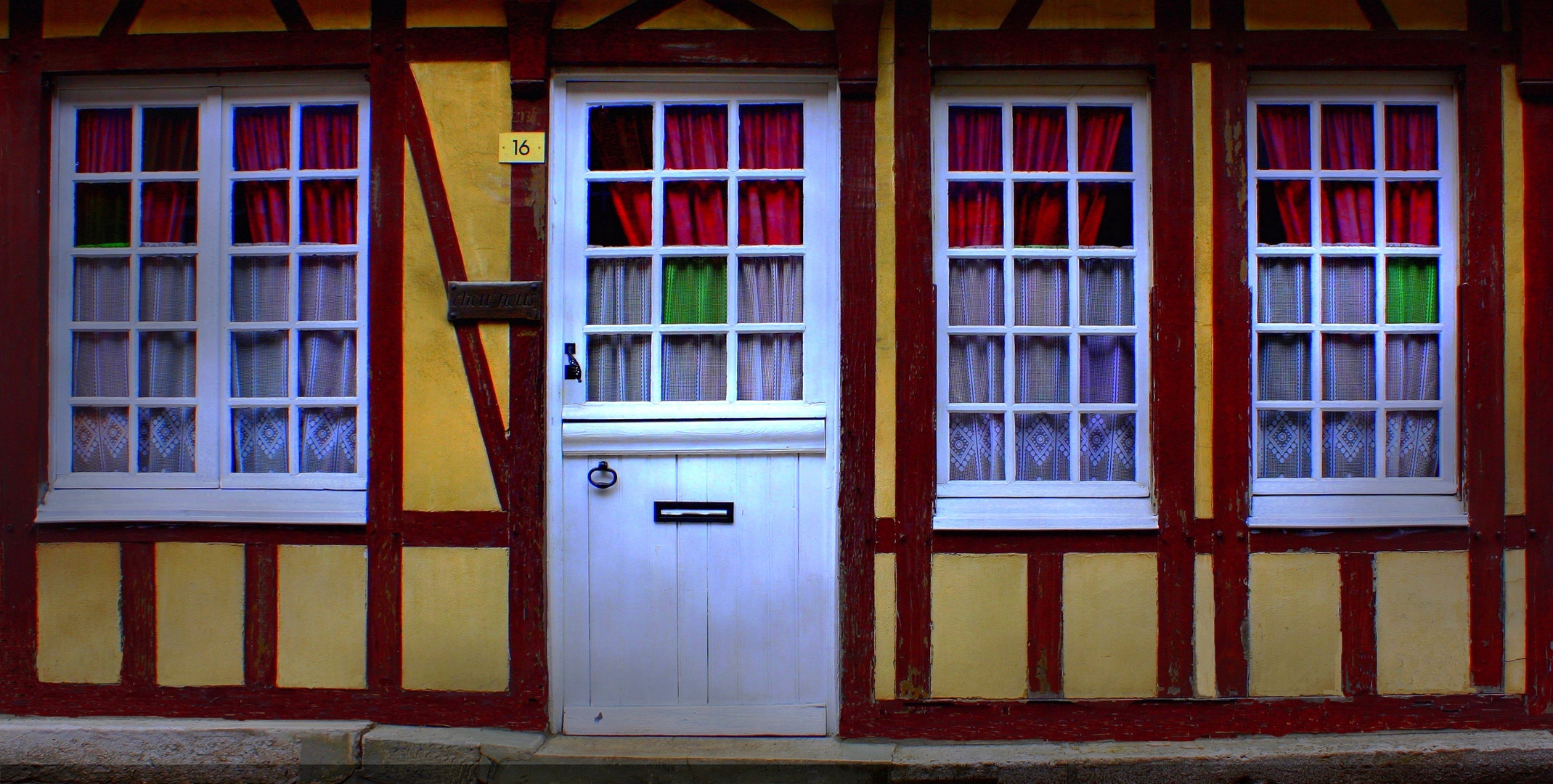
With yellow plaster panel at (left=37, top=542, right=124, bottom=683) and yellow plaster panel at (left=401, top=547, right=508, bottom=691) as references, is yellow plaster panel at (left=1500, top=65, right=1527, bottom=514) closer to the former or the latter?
yellow plaster panel at (left=401, top=547, right=508, bottom=691)

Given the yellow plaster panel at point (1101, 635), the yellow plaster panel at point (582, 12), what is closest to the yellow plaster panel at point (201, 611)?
the yellow plaster panel at point (582, 12)

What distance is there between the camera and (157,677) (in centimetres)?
384

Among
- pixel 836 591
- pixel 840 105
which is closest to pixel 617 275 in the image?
pixel 840 105

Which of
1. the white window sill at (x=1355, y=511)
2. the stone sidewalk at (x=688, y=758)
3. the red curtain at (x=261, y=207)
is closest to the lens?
the stone sidewalk at (x=688, y=758)

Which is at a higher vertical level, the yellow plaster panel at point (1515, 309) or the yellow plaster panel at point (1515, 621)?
the yellow plaster panel at point (1515, 309)

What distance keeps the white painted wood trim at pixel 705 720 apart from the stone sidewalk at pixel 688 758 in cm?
5

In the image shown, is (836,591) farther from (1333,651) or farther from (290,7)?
(290,7)

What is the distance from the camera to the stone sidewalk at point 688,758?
141 inches

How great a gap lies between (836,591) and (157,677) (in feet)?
9.13

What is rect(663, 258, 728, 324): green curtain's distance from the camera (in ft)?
12.7

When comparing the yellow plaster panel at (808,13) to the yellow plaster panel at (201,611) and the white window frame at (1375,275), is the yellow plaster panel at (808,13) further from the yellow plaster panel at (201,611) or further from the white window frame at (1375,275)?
the yellow plaster panel at (201,611)

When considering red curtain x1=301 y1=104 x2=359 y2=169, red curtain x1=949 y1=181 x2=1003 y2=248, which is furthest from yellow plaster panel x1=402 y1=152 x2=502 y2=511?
red curtain x1=949 y1=181 x2=1003 y2=248

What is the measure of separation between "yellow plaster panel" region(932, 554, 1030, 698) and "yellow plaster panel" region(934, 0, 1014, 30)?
2112mm

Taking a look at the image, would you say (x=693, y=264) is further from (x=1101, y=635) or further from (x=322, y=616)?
(x=1101, y=635)
